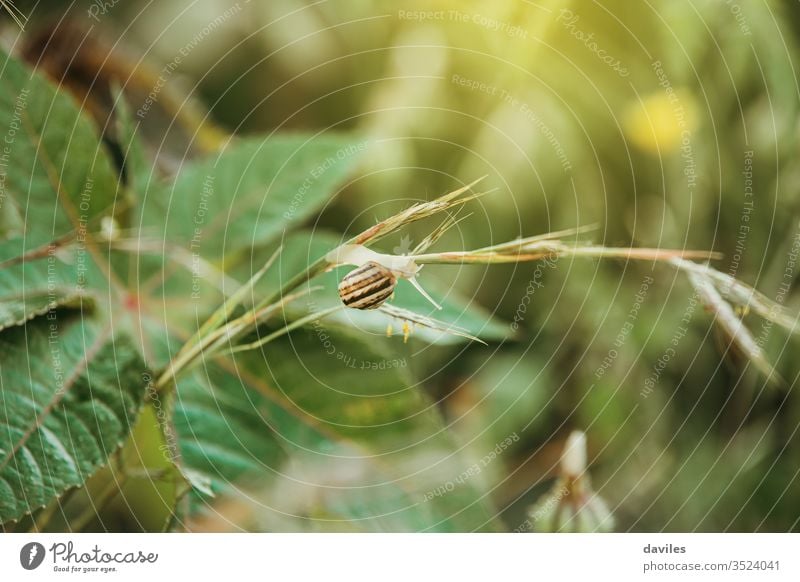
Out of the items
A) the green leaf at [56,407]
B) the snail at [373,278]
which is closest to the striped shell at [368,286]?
the snail at [373,278]

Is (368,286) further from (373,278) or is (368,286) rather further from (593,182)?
(593,182)

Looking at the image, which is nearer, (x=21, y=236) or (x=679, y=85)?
(x=21, y=236)

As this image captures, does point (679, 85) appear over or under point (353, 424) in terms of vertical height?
over

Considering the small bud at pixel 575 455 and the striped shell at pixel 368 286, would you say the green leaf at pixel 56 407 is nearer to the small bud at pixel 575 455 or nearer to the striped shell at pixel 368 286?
the striped shell at pixel 368 286

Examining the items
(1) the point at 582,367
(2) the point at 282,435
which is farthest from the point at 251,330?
(1) the point at 582,367

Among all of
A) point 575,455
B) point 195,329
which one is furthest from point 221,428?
point 575,455

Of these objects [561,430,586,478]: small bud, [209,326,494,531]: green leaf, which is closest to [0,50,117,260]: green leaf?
[209,326,494,531]: green leaf
